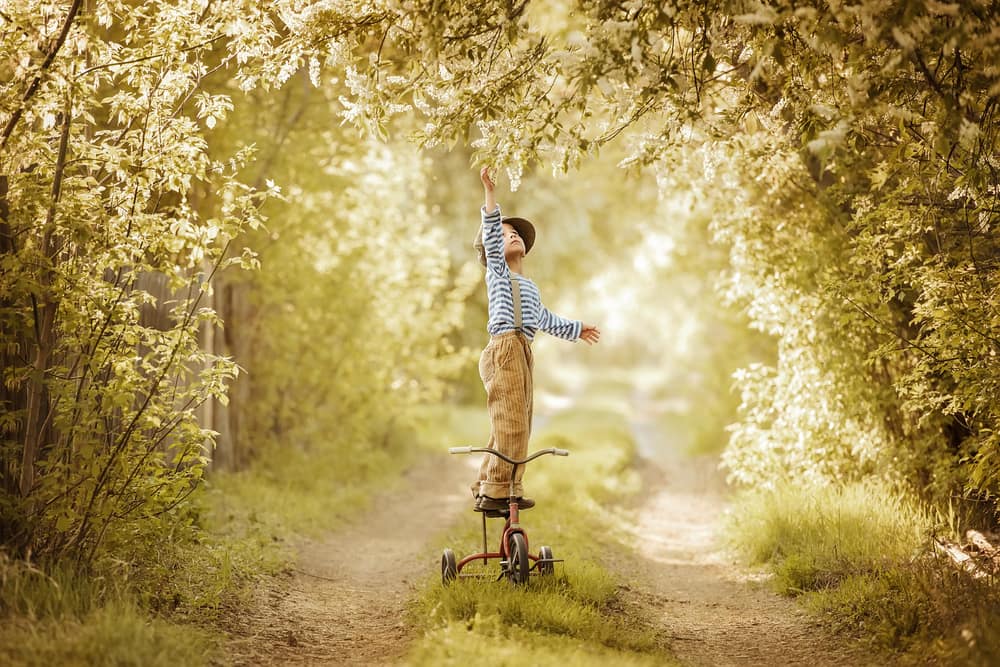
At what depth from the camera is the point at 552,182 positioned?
23.2 metres

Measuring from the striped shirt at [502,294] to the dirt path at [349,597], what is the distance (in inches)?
84.5

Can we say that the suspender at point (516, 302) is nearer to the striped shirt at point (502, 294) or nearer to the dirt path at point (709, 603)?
the striped shirt at point (502, 294)

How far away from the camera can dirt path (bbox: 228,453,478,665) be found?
5.34m

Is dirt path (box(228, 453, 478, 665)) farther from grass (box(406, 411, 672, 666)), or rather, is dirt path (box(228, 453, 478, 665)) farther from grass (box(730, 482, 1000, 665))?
grass (box(730, 482, 1000, 665))

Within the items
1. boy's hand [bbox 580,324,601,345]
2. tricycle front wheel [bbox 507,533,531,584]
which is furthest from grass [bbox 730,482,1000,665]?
boy's hand [bbox 580,324,601,345]

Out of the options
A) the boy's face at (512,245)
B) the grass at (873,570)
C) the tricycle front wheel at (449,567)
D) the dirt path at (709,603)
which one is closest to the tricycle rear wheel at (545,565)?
the tricycle front wheel at (449,567)

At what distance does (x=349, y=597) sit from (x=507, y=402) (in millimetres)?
2376

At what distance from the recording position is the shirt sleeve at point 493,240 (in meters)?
5.81

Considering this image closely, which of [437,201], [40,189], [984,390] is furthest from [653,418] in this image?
[40,189]

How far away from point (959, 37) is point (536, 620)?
3.94 meters

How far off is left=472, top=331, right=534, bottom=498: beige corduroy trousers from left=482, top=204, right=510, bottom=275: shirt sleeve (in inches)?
18.9

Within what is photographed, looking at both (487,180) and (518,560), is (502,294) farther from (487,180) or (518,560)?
(518,560)

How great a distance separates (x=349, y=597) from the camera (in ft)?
23.1

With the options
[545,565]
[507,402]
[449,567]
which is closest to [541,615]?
[545,565]
